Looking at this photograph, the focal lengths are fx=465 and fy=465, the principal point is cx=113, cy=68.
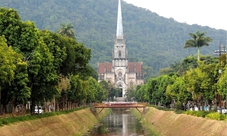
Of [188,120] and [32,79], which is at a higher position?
[32,79]

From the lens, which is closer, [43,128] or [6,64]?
[6,64]

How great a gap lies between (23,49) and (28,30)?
2331mm

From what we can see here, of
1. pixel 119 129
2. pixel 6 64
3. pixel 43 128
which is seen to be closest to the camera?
pixel 6 64

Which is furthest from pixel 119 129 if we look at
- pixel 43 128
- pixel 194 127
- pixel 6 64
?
pixel 6 64

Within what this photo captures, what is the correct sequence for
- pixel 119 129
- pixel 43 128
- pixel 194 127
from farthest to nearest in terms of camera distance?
pixel 119 129, pixel 194 127, pixel 43 128

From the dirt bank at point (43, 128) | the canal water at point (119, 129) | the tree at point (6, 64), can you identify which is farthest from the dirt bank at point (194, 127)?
the tree at point (6, 64)

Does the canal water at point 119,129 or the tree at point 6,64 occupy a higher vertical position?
the tree at point 6,64

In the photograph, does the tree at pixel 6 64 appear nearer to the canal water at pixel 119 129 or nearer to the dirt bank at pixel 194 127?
the dirt bank at pixel 194 127

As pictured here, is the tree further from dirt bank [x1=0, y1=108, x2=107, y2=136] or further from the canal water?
the canal water

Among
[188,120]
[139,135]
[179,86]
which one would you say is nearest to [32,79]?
[188,120]

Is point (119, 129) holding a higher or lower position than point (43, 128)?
lower

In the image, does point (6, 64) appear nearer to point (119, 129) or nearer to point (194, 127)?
point (194, 127)

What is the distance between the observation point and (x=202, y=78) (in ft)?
243

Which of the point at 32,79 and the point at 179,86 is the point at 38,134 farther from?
the point at 179,86
